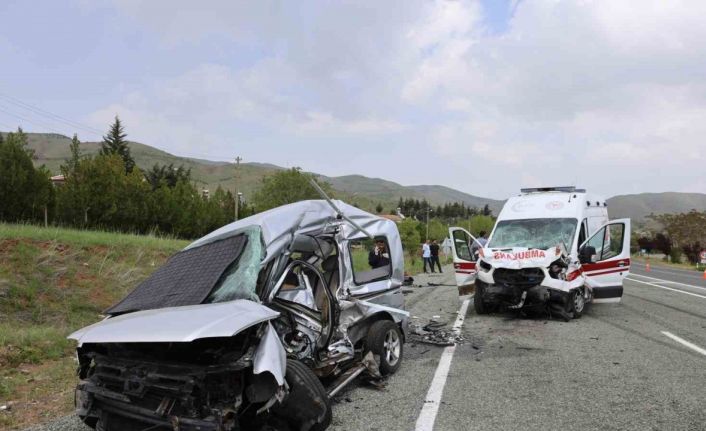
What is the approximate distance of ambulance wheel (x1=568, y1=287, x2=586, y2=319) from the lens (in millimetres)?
9875

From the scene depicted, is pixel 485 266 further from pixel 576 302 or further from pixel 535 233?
pixel 576 302

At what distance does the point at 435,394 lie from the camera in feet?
17.5

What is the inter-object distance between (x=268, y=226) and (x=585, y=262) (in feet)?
25.2

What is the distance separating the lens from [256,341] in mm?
3844

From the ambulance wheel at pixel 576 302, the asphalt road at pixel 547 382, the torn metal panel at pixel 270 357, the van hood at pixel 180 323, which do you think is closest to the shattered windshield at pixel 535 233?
the ambulance wheel at pixel 576 302

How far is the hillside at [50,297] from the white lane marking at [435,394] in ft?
11.7

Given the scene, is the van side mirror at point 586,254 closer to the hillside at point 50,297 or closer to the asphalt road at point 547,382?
the asphalt road at point 547,382

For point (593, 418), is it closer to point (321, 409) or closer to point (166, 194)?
point (321, 409)

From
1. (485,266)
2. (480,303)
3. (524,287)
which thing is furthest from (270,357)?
(480,303)

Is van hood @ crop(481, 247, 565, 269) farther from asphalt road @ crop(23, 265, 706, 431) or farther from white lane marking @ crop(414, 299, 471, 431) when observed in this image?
white lane marking @ crop(414, 299, 471, 431)

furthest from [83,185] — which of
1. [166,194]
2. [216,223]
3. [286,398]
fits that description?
[286,398]

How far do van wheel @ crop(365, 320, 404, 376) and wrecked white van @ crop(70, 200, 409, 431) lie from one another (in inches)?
0.6

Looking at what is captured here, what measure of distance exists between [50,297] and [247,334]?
30.0 feet

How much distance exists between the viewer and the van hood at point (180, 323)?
11.4ft
